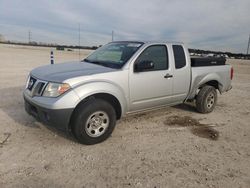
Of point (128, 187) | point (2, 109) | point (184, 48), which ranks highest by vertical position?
point (184, 48)

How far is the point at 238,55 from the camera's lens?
7031cm

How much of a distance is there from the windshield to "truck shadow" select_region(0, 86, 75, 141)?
1.61m

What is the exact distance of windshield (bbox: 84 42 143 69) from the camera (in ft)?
15.1

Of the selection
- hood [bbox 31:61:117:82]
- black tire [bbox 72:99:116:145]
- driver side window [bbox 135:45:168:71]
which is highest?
driver side window [bbox 135:45:168:71]

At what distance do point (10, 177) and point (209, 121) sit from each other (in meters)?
4.37

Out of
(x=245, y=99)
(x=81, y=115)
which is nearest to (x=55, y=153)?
(x=81, y=115)

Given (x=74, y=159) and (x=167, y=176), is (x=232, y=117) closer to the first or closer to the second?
(x=167, y=176)

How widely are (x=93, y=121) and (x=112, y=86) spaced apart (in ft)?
2.27

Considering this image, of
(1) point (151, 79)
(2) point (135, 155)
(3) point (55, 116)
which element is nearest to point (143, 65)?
(1) point (151, 79)

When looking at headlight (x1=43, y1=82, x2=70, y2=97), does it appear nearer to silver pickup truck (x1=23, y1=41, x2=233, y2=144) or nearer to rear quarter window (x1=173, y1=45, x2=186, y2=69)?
silver pickup truck (x1=23, y1=41, x2=233, y2=144)

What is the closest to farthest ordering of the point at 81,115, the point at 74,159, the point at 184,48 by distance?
the point at 74,159 < the point at 81,115 < the point at 184,48

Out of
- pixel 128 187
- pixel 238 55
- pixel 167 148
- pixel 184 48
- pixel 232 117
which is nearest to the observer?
pixel 128 187

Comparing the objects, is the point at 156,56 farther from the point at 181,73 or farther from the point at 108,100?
the point at 108,100

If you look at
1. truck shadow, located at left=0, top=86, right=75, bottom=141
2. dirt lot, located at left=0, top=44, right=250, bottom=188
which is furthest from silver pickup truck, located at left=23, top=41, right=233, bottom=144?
truck shadow, located at left=0, top=86, right=75, bottom=141
